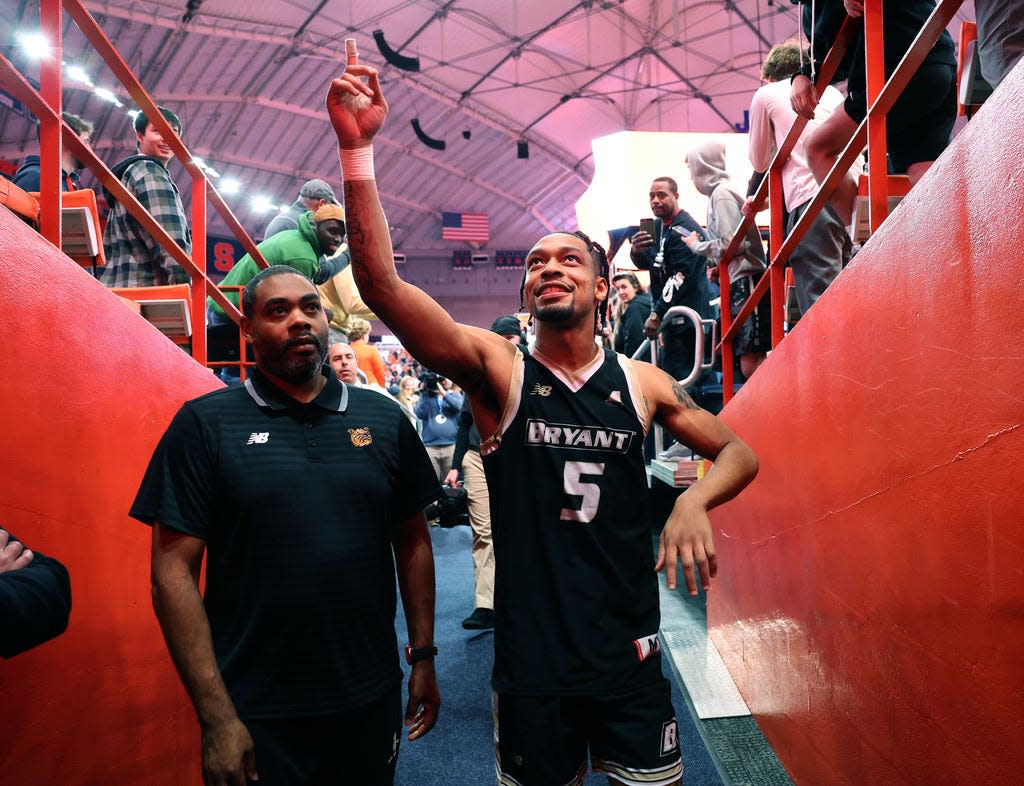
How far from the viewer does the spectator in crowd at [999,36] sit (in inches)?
76.8

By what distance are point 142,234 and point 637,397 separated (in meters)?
2.80

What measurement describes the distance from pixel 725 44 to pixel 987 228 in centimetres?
1772

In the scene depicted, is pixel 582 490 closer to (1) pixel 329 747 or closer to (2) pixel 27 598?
(1) pixel 329 747

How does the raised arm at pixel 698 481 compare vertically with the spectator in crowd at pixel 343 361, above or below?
below

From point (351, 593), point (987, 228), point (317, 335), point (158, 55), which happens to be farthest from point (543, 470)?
point (158, 55)

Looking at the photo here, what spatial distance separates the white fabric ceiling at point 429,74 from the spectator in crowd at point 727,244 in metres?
12.3

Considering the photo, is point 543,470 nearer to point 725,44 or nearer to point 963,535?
point 963,535

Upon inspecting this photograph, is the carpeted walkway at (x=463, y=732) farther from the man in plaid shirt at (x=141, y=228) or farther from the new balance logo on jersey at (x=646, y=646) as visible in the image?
the man in plaid shirt at (x=141, y=228)

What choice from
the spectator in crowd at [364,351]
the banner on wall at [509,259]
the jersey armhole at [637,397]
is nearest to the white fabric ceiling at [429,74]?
the banner on wall at [509,259]

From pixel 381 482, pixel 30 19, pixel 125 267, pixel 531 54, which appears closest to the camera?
pixel 381 482

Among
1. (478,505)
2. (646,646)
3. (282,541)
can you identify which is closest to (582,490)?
(646,646)

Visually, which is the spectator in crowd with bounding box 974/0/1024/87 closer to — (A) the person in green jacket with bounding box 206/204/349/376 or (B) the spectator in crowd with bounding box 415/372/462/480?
(A) the person in green jacket with bounding box 206/204/349/376

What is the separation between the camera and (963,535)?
163 centimetres

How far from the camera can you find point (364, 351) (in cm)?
587
